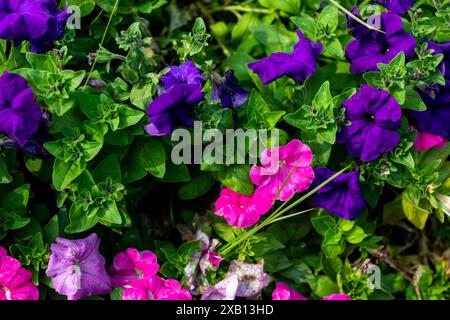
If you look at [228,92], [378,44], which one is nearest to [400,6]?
[378,44]

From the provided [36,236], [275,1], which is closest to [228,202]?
[36,236]

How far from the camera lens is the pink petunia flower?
2648 millimetres

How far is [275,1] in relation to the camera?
290 centimetres

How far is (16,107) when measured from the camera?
213cm

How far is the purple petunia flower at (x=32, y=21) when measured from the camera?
2205 mm

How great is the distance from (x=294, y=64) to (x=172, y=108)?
502mm

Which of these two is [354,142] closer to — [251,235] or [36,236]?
[251,235]

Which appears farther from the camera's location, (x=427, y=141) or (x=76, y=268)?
(x=427, y=141)

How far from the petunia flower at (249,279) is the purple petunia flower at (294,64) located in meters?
0.72

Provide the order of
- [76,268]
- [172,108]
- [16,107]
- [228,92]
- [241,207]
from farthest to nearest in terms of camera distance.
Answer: [241,207] → [228,92] → [76,268] → [172,108] → [16,107]

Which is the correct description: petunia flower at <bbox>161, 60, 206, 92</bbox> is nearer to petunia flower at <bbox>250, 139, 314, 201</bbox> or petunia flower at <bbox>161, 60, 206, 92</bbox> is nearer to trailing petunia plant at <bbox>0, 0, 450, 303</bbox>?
trailing petunia plant at <bbox>0, 0, 450, 303</bbox>

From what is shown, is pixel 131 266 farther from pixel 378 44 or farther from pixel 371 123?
pixel 378 44

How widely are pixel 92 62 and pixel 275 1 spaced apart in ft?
3.05

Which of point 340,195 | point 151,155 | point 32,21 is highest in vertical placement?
point 32,21
